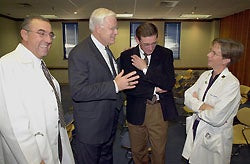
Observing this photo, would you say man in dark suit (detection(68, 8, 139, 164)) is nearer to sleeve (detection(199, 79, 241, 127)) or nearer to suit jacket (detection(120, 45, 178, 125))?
→ suit jacket (detection(120, 45, 178, 125))

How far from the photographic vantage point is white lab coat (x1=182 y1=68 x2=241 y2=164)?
1.87 metres

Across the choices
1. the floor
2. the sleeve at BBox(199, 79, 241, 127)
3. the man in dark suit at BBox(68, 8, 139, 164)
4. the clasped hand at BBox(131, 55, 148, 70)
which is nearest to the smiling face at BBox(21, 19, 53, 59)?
the man in dark suit at BBox(68, 8, 139, 164)

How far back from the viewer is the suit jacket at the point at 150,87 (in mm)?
2115

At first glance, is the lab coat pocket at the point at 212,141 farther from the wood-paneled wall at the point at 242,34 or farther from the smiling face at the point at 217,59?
the wood-paneled wall at the point at 242,34

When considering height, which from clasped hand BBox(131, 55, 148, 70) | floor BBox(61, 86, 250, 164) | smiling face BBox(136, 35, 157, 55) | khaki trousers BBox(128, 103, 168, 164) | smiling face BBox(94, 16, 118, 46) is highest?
smiling face BBox(94, 16, 118, 46)

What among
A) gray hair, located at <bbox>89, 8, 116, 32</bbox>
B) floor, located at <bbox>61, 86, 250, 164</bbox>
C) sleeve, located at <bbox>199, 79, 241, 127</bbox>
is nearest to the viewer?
gray hair, located at <bbox>89, 8, 116, 32</bbox>

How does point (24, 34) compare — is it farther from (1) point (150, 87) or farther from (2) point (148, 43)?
(1) point (150, 87)

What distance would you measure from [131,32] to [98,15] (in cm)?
856

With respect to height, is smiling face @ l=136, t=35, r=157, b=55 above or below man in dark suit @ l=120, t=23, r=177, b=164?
above

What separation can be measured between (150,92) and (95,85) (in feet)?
2.17

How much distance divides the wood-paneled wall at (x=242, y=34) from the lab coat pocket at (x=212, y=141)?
22.0 feet

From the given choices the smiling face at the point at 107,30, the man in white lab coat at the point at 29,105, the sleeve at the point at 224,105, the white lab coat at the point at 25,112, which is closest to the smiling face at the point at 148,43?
the smiling face at the point at 107,30

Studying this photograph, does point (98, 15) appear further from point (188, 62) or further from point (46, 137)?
point (188, 62)

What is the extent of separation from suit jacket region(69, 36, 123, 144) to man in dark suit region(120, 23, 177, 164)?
1.17ft
